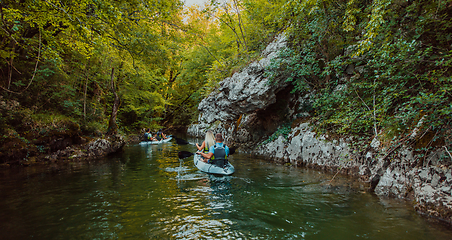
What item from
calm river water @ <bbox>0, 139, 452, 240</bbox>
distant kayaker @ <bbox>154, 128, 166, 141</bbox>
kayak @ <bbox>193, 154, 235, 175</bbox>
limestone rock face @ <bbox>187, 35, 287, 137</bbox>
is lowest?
calm river water @ <bbox>0, 139, 452, 240</bbox>

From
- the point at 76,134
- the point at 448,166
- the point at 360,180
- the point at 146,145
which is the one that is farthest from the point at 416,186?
the point at 146,145

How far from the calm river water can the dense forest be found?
6.32 ft

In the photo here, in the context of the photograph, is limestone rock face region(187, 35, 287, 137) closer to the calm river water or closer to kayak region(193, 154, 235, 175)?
kayak region(193, 154, 235, 175)

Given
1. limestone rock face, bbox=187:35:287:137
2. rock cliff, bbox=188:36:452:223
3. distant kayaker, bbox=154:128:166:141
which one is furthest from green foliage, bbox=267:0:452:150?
distant kayaker, bbox=154:128:166:141

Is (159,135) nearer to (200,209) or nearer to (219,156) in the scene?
(219,156)

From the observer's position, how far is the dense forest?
4.95 metres

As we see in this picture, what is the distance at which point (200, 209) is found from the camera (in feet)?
14.8

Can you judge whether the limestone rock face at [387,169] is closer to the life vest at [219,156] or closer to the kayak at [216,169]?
the kayak at [216,169]

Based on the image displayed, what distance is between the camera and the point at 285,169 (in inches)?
324

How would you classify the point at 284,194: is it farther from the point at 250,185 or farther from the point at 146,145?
the point at 146,145

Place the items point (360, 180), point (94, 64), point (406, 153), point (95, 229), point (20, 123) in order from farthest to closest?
point (94, 64) → point (20, 123) → point (360, 180) → point (406, 153) → point (95, 229)

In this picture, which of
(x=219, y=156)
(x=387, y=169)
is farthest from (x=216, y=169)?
(x=387, y=169)

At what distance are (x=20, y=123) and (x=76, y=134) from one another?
84.8 inches

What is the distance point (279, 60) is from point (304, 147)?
158 inches
